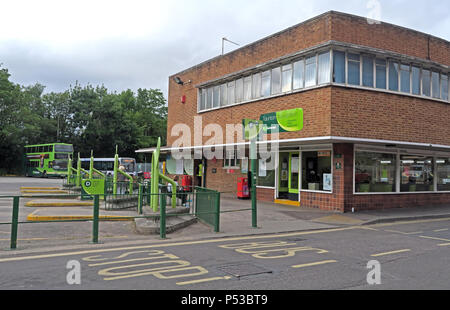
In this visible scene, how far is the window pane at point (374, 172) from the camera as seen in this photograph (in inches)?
582

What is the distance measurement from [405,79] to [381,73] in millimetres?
1435

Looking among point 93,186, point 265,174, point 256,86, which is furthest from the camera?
point 265,174

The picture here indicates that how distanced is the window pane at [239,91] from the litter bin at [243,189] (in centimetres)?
410

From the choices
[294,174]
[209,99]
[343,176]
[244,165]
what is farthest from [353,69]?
[209,99]

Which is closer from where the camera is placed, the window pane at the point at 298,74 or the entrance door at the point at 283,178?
the window pane at the point at 298,74

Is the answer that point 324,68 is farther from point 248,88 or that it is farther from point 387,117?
point 248,88

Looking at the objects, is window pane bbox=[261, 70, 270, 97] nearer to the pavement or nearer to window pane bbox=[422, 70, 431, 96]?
the pavement

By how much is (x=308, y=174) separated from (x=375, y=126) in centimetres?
327

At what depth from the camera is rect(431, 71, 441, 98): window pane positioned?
16.8 meters

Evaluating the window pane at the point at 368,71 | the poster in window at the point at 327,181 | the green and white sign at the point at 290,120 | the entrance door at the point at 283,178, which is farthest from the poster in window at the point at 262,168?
the window pane at the point at 368,71

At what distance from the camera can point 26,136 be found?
173 feet

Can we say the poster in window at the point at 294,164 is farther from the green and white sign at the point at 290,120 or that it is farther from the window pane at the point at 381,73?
the window pane at the point at 381,73

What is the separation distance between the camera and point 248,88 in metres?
18.8
